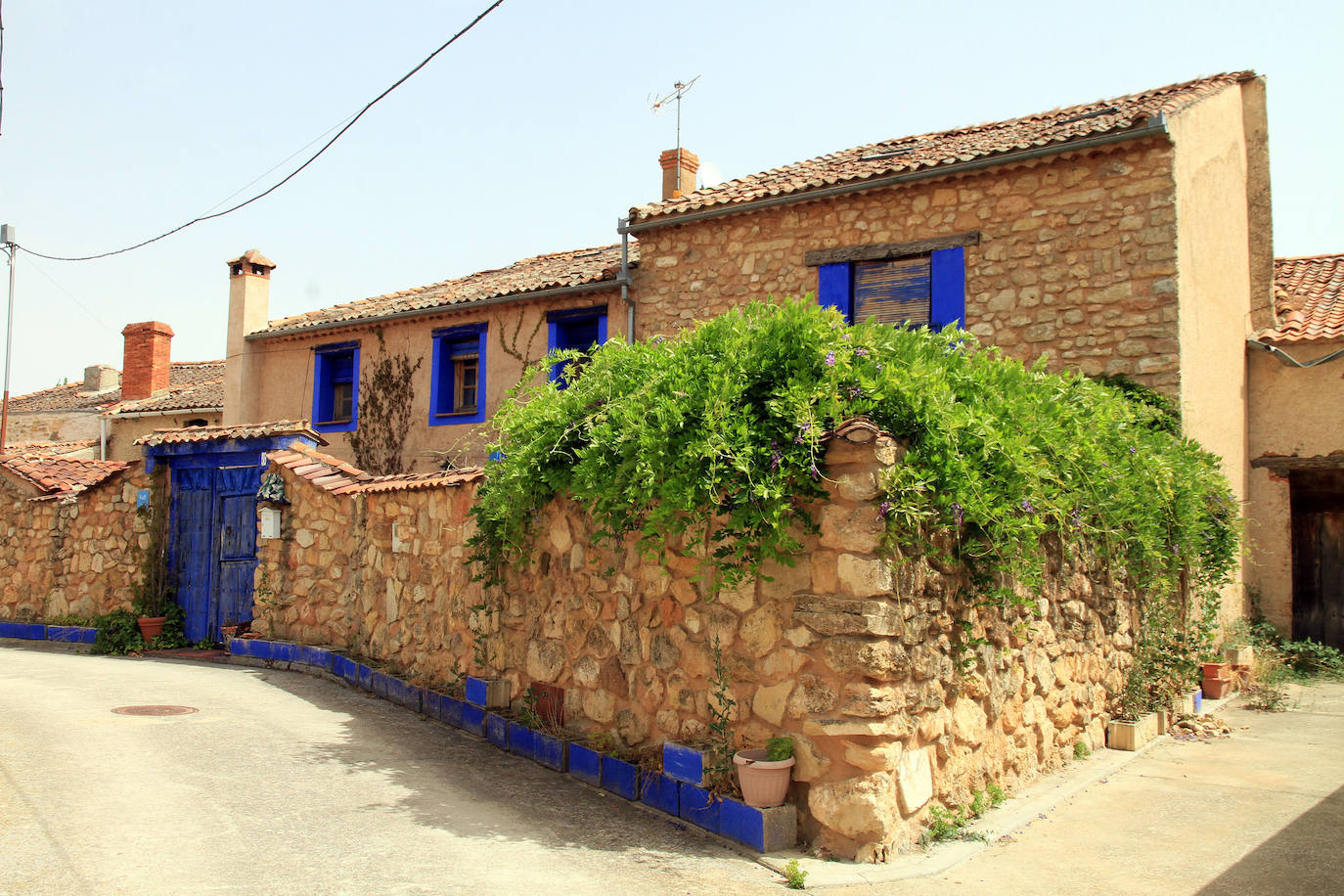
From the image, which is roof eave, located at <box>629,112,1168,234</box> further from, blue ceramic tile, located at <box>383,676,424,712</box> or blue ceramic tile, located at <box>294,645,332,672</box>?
blue ceramic tile, located at <box>383,676,424,712</box>

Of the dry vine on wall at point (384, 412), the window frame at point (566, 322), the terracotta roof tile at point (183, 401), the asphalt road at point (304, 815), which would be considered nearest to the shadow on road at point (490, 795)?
the asphalt road at point (304, 815)

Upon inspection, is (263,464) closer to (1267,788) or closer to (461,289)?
(461,289)

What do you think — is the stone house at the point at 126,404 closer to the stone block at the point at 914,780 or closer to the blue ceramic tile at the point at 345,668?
the blue ceramic tile at the point at 345,668

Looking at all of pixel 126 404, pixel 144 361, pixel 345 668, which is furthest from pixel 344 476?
pixel 144 361

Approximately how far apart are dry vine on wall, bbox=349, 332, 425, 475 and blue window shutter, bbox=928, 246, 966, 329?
886cm

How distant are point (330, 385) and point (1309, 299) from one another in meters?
15.7

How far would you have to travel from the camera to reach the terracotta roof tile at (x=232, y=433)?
1080cm

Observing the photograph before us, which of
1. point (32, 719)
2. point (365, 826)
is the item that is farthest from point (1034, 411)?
point (32, 719)

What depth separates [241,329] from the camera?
730 inches

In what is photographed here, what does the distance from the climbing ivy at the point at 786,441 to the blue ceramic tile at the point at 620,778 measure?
1.35 metres

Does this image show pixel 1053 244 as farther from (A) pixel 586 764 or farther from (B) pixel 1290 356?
(A) pixel 586 764

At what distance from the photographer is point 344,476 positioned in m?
10.2

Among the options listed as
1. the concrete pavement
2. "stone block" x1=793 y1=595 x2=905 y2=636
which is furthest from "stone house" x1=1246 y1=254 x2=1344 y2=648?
"stone block" x1=793 y1=595 x2=905 y2=636

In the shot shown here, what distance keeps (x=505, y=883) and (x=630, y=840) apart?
0.88 meters
